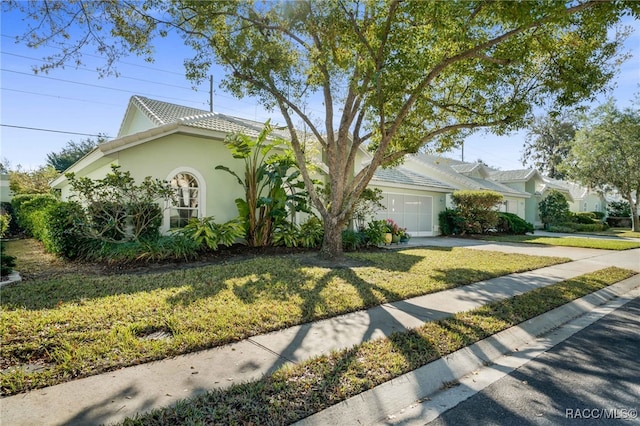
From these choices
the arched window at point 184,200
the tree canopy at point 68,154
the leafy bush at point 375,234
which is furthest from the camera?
the tree canopy at point 68,154

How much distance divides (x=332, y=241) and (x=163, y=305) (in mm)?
5176

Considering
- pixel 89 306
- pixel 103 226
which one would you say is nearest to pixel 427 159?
pixel 103 226

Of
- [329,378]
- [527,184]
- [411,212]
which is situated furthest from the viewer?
[527,184]

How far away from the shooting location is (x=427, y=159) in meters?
26.7

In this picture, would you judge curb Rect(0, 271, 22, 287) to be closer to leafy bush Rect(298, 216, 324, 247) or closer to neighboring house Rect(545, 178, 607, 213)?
leafy bush Rect(298, 216, 324, 247)

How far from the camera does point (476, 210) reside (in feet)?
65.0

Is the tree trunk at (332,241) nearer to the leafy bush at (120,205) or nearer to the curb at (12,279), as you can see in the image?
the leafy bush at (120,205)

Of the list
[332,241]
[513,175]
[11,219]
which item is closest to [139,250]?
[332,241]

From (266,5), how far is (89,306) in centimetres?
760

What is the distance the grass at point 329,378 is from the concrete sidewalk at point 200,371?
186 mm

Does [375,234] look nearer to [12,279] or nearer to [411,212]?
[411,212]

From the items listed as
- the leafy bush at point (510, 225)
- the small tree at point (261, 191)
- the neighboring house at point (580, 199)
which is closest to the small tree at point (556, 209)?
the leafy bush at point (510, 225)

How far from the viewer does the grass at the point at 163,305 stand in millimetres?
3355

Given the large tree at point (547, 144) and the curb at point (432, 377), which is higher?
the large tree at point (547, 144)
